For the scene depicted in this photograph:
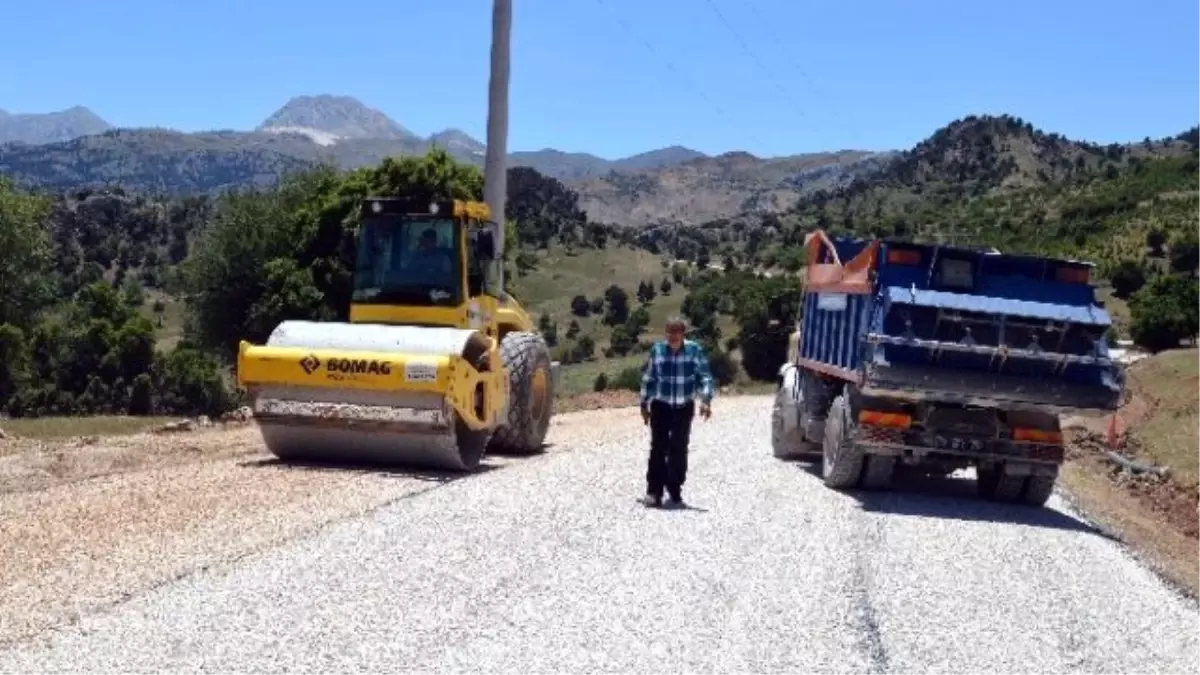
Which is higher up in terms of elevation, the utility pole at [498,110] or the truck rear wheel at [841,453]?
the utility pole at [498,110]

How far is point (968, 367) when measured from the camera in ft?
46.2

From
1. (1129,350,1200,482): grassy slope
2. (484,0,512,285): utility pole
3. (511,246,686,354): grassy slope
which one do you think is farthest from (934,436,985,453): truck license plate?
(511,246,686,354): grassy slope

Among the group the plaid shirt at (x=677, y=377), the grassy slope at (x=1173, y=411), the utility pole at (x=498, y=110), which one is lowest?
the grassy slope at (x=1173, y=411)

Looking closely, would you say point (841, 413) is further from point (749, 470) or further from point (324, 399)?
point (324, 399)

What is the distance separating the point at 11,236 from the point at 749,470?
115ft

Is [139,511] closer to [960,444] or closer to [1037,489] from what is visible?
[960,444]

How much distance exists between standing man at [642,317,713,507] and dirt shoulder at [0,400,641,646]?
7.50ft

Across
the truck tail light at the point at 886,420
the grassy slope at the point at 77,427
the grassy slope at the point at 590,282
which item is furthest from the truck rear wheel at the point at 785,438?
the grassy slope at the point at 590,282

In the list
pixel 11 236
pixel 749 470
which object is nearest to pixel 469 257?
pixel 749 470

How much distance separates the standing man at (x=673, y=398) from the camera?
12867mm

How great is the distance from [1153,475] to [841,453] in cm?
937

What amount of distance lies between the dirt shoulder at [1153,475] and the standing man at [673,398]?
14.0 feet

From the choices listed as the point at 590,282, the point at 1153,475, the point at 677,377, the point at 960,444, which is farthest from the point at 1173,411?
the point at 590,282

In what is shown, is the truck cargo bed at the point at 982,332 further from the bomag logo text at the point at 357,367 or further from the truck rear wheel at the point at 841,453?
the bomag logo text at the point at 357,367
